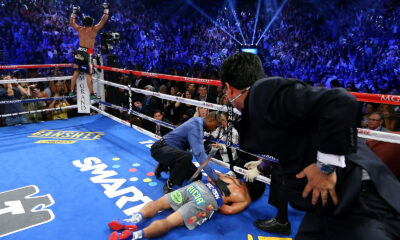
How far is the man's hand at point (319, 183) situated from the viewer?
0.96 m

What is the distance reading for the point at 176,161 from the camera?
2.58 m

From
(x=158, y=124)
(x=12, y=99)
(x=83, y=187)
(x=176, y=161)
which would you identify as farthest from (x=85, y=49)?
(x=176, y=161)

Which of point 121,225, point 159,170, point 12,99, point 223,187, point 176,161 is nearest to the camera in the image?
point 121,225

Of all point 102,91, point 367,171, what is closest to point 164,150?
point 367,171

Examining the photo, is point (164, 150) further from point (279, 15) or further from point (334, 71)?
point (279, 15)

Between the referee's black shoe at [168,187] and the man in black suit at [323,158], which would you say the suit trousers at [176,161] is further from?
the man in black suit at [323,158]

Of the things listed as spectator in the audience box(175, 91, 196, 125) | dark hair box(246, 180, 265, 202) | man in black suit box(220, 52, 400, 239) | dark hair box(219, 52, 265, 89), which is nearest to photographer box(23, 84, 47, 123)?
spectator in the audience box(175, 91, 196, 125)

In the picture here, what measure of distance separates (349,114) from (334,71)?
8679 mm

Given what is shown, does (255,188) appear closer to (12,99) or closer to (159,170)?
(159,170)

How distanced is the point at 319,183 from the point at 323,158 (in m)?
0.10

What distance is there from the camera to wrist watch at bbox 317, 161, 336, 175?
0.93 m

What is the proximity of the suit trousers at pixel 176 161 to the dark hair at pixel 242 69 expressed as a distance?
1510mm

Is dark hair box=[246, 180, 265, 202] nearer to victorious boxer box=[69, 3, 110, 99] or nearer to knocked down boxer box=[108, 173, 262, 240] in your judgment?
knocked down boxer box=[108, 173, 262, 240]

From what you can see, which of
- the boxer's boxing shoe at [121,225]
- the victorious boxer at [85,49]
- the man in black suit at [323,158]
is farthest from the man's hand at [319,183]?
the victorious boxer at [85,49]
